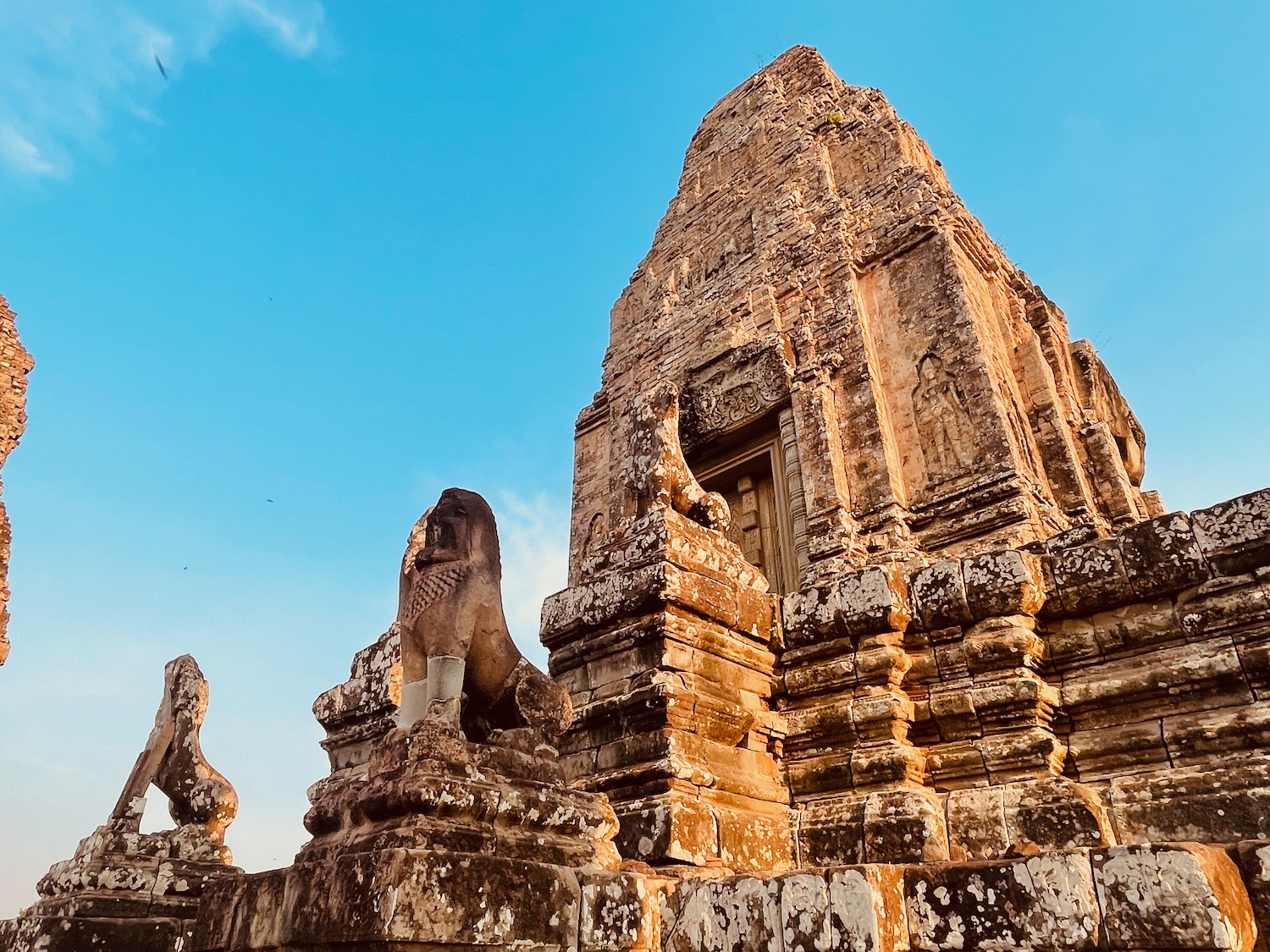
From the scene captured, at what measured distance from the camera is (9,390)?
21.8 m

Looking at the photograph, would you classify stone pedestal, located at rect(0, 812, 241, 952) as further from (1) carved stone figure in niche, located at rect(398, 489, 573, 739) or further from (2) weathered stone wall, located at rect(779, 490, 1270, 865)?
(2) weathered stone wall, located at rect(779, 490, 1270, 865)

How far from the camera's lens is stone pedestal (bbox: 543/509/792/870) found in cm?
394

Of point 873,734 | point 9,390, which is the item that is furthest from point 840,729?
point 9,390

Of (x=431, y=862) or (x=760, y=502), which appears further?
(x=760, y=502)

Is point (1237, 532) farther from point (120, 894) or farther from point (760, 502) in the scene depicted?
point (760, 502)

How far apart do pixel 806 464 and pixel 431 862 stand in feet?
24.9

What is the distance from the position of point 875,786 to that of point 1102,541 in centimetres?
196

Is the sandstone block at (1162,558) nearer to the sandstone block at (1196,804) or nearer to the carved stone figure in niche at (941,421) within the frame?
the sandstone block at (1196,804)

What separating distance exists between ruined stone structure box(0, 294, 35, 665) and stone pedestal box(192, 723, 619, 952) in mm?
21851

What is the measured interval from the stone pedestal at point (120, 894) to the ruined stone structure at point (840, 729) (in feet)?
4.05

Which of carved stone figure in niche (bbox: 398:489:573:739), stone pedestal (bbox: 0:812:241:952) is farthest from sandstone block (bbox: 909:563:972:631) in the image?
stone pedestal (bbox: 0:812:241:952)

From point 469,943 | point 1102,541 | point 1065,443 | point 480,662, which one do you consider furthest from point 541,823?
point 1065,443

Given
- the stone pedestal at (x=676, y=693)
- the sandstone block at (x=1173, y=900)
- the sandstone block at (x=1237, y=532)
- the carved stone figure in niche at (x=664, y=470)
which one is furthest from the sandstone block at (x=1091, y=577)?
the sandstone block at (x=1173, y=900)

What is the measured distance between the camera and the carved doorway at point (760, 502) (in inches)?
385
